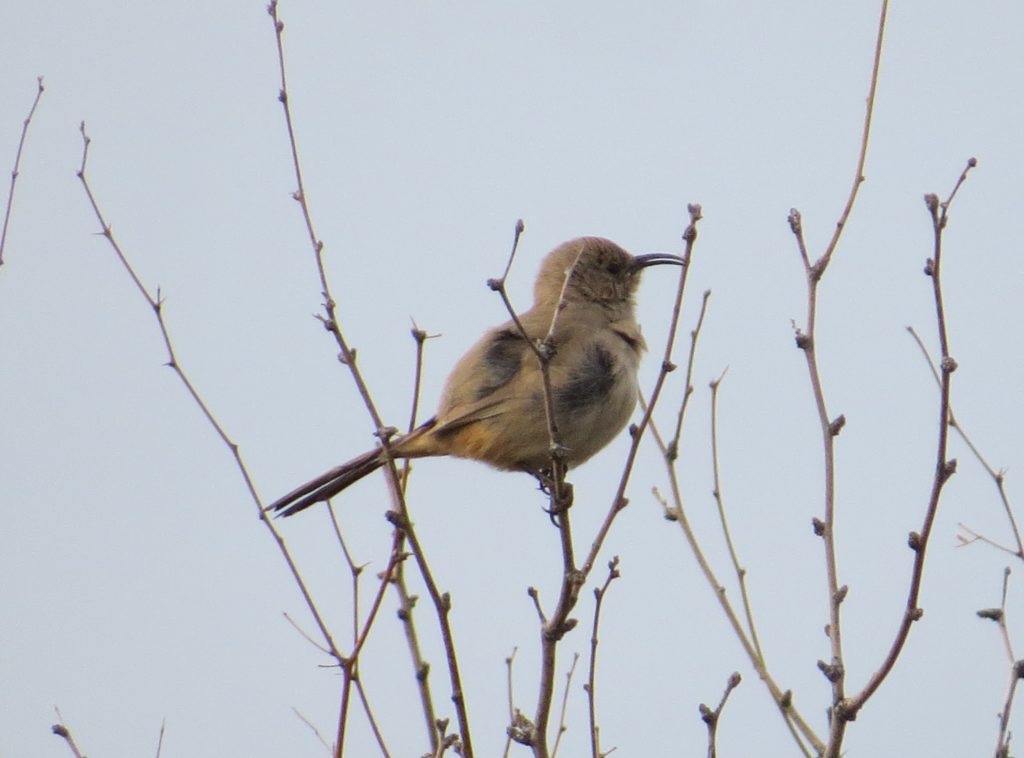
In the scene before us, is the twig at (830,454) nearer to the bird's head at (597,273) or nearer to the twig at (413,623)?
the twig at (413,623)

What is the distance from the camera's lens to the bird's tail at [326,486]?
5.87m

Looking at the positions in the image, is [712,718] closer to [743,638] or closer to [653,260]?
[743,638]

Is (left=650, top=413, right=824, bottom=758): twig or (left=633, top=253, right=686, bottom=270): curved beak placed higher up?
(left=633, top=253, right=686, bottom=270): curved beak

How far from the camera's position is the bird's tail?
5.87 meters

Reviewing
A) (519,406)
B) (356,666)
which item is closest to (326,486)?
(519,406)

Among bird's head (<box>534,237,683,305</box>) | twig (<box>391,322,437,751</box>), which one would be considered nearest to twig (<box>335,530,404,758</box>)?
twig (<box>391,322,437,751</box>)

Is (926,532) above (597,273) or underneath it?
underneath

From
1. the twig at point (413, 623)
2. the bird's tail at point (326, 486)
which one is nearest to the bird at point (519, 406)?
the bird's tail at point (326, 486)

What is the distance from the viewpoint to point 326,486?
5938mm

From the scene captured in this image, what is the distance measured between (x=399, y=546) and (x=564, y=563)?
47 cm

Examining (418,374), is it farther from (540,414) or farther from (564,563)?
(540,414)

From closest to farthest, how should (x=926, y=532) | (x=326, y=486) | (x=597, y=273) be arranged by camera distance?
(x=926, y=532) < (x=326, y=486) < (x=597, y=273)

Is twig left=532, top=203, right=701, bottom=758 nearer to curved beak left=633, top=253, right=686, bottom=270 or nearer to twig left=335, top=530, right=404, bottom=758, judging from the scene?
twig left=335, top=530, right=404, bottom=758

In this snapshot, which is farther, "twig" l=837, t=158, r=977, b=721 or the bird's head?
the bird's head
